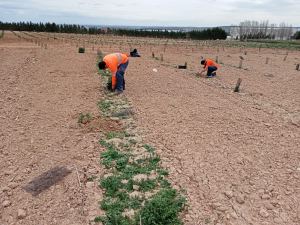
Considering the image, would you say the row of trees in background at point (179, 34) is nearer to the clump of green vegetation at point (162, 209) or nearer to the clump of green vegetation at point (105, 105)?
the clump of green vegetation at point (105, 105)

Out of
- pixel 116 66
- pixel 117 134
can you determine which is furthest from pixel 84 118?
pixel 116 66

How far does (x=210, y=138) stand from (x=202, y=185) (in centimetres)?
178

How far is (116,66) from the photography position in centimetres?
899

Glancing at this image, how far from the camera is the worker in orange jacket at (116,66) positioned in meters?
8.84

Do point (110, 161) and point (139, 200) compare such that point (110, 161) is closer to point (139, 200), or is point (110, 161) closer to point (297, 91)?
point (139, 200)

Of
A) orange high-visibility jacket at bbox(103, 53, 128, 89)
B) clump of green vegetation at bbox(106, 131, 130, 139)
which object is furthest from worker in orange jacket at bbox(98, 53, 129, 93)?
clump of green vegetation at bbox(106, 131, 130, 139)

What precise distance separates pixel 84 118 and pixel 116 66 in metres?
2.33

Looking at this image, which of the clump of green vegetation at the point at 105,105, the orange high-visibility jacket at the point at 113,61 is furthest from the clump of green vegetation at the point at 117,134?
the orange high-visibility jacket at the point at 113,61

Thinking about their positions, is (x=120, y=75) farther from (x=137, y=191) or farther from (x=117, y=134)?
(x=137, y=191)

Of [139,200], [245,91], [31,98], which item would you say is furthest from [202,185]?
[245,91]

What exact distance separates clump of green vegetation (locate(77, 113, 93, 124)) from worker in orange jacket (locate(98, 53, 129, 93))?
5.31ft

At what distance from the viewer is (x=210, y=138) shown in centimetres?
631

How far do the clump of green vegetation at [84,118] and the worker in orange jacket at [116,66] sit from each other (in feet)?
5.31

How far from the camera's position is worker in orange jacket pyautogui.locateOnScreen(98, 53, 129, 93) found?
8.84 meters
